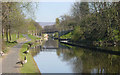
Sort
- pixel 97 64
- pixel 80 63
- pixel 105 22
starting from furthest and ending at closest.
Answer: pixel 105 22
pixel 80 63
pixel 97 64

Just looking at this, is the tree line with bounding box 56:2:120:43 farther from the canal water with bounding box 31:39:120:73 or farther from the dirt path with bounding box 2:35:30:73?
the dirt path with bounding box 2:35:30:73

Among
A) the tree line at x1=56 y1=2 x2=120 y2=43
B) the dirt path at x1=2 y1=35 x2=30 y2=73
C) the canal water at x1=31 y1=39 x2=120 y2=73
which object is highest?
the tree line at x1=56 y1=2 x2=120 y2=43

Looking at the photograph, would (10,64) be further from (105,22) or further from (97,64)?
(105,22)

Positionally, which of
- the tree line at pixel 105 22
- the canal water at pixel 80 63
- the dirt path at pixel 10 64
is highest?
the tree line at pixel 105 22

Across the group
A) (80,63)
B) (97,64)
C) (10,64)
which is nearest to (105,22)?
(80,63)

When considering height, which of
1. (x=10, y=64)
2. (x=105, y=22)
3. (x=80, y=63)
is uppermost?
(x=105, y=22)

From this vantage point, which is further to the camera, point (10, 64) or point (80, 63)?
point (80, 63)

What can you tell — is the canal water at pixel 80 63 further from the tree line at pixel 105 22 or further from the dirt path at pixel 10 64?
the tree line at pixel 105 22

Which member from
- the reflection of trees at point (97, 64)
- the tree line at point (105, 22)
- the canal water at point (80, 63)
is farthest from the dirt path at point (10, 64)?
the tree line at point (105, 22)

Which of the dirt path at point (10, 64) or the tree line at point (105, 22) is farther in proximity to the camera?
the tree line at point (105, 22)

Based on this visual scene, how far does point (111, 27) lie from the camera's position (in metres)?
36.4

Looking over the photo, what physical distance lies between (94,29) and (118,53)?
17289mm

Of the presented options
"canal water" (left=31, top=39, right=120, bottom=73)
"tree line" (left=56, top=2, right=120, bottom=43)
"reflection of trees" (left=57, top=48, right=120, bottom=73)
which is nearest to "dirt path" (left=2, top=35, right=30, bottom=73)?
"canal water" (left=31, top=39, right=120, bottom=73)

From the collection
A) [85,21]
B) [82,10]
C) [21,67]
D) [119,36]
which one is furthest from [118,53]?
[82,10]
